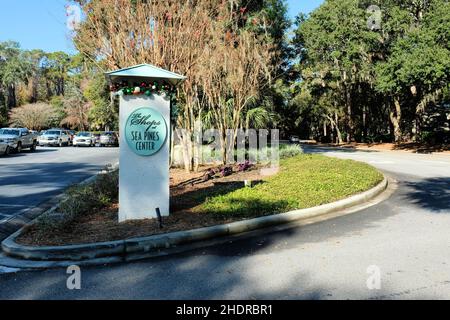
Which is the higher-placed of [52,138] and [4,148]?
[52,138]

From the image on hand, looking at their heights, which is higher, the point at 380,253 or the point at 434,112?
the point at 434,112

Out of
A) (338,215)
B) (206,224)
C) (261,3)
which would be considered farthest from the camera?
(261,3)

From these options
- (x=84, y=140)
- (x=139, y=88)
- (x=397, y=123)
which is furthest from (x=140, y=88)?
(x=397, y=123)

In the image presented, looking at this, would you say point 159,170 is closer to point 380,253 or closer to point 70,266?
point 70,266

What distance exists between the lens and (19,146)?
26.5 m

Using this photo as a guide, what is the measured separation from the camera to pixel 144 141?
7133 millimetres

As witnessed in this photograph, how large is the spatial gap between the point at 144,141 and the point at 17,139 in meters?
22.4

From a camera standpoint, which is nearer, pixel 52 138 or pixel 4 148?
pixel 4 148

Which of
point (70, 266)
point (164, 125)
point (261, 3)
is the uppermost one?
point (261, 3)

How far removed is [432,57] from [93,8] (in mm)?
20413

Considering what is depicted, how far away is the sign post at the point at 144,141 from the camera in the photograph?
702cm

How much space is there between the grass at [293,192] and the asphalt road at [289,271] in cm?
110

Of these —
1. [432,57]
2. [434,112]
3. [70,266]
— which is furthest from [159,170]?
[434,112]

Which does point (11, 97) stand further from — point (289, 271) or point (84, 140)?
point (289, 271)
